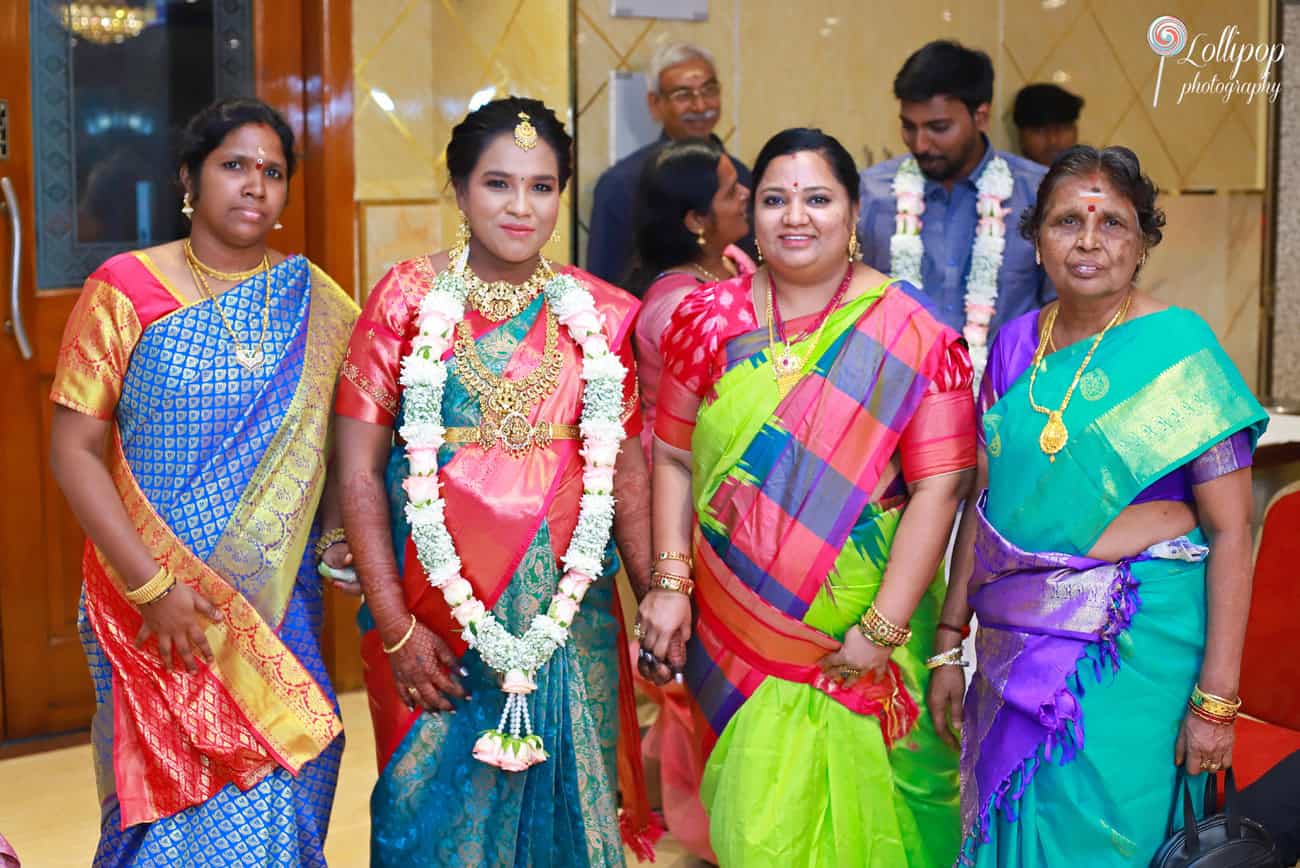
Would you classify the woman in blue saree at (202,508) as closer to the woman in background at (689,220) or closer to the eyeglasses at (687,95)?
the woman in background at (689,220)

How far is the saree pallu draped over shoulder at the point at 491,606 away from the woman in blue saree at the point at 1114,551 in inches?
29.9

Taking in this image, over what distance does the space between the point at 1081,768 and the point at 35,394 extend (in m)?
3.17

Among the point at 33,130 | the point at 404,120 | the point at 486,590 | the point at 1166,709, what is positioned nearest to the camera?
the point at 1166,709

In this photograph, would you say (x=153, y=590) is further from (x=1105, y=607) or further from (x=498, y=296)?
(x=1105, y=607)

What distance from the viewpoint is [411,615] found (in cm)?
283

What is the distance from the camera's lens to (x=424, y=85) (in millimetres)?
4781

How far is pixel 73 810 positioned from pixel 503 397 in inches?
80.2

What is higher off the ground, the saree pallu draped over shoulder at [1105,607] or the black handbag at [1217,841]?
the saree pallu draped over shoulder at [1105,607]

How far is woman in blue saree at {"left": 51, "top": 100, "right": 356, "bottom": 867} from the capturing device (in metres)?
2.83

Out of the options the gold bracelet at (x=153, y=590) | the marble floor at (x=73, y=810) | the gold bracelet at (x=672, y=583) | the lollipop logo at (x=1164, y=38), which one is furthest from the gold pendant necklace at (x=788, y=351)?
the lollipop logo at (x=1164, y=38)

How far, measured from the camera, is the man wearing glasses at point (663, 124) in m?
4.96

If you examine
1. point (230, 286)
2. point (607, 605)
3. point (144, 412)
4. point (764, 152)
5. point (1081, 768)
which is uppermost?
point (764, 152)

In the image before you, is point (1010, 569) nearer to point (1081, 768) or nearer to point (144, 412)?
point (1081, 768)

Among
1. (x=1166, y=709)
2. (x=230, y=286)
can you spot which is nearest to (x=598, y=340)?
(x=230, y=286)
